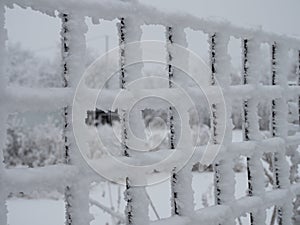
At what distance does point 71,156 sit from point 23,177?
11cm

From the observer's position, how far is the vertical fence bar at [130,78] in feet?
2.62

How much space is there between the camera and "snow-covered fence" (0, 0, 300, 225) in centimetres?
64

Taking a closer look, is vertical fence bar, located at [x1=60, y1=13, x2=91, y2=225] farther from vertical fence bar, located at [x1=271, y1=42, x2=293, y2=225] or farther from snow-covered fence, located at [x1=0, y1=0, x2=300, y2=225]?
vertical fence bar, located at [x1=271, y1=42, x2=293, y2=225]

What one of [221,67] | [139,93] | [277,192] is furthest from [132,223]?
[277,192]

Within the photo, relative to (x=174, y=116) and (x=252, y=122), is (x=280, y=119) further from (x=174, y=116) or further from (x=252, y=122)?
(x=174, y=116)

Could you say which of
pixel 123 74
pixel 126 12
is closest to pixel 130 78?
pixel 123 74

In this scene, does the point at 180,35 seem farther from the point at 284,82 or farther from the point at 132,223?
the point at 284,82

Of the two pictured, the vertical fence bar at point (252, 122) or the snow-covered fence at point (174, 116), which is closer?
the snow-covered fence at point (174, 116)

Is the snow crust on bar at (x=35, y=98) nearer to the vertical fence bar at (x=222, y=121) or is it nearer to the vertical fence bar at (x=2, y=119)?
the vertical fence bar at (x=2, y=119)

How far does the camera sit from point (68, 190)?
0.71 m

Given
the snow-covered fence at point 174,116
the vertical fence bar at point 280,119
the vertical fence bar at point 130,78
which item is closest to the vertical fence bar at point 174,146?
the snow-covered fence at point 174,116

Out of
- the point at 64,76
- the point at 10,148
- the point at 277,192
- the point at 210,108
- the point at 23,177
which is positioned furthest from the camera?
the point at 10,148

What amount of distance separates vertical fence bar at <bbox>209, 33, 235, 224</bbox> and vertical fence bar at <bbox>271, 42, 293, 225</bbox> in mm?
350

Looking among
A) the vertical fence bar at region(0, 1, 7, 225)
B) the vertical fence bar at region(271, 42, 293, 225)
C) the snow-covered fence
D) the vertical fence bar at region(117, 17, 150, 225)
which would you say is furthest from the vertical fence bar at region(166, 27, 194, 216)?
the vertical fence bar at region(271, 42, 293, 225)
